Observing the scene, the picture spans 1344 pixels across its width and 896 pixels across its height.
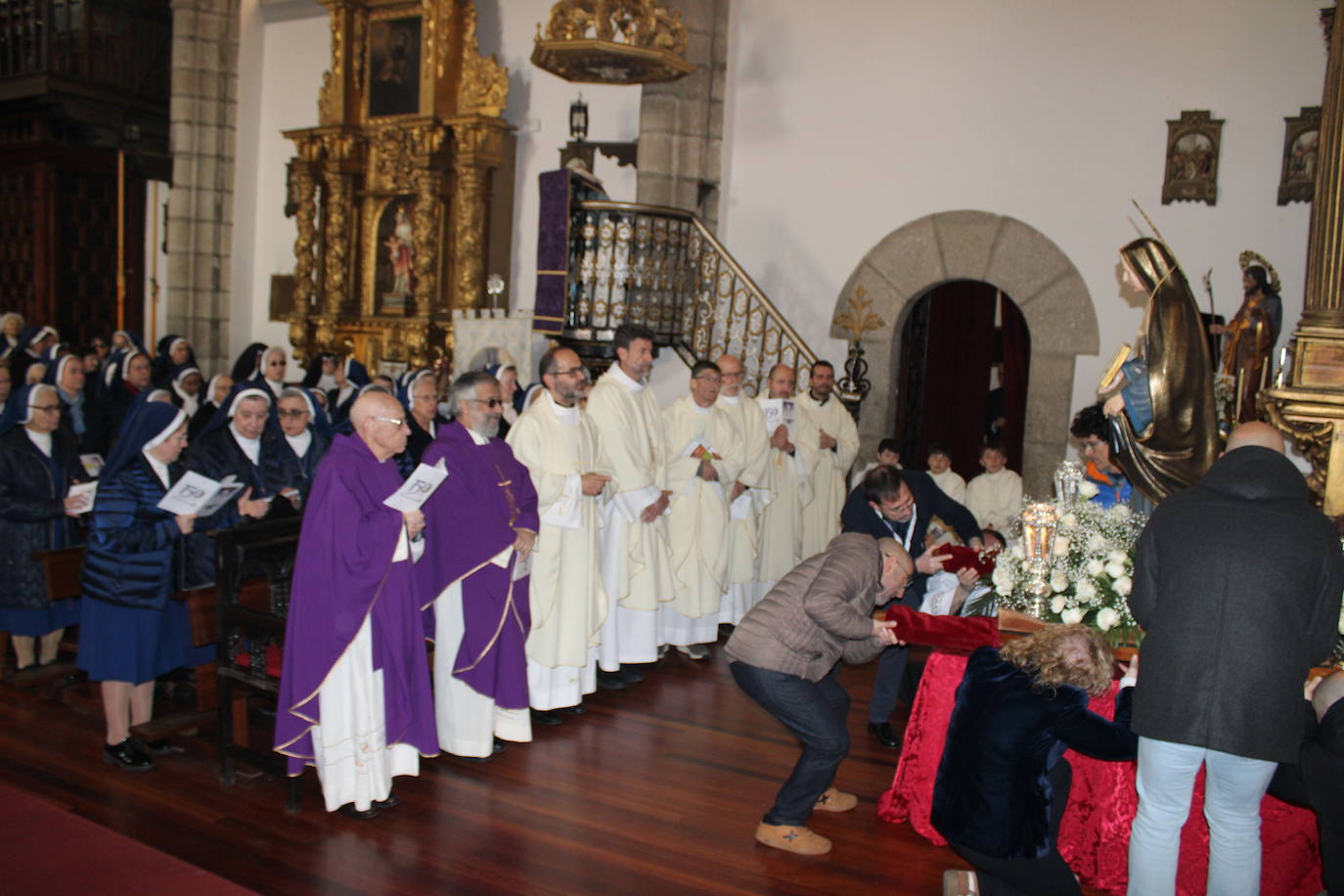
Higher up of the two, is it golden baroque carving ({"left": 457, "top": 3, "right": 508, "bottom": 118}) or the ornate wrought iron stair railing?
golden baroque carving ({"left": 457, "top": 3, "right": 508, "bottom": 118})

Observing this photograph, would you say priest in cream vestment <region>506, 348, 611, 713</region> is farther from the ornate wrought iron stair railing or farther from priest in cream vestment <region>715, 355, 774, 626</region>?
the ornate wrought iron stair railing

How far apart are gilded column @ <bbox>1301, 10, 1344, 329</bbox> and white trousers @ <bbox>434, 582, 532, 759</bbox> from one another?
4.81 m

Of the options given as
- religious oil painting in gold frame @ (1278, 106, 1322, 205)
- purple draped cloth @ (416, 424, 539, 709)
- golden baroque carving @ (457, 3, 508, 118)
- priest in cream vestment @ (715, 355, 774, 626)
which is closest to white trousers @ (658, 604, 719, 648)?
priest in cream vestment @ (715, 355, 774, 626)

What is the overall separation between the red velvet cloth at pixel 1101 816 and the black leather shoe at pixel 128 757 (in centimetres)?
335

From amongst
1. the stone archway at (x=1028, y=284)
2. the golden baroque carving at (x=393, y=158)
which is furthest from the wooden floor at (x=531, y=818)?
the golden baroque carving at (x=393, y=158)

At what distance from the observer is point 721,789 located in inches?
202

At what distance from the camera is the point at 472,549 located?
5355mm

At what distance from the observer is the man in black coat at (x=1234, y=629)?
336 centimetres

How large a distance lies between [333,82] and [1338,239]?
36.7ft

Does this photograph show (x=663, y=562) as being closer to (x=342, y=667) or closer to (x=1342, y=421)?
(x=342, y=667)

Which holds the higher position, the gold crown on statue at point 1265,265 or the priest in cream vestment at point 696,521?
the gold crown on statue at point 1265,265

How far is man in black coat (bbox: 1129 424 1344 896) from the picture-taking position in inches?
132

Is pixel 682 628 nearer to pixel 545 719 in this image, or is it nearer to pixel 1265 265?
pixel 545 719

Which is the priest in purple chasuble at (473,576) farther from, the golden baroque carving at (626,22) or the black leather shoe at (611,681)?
the golden baroque carving at (626,22)
